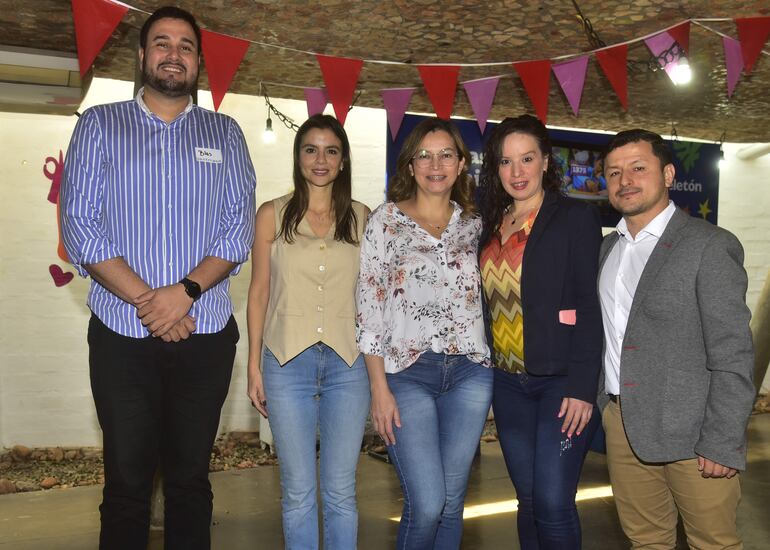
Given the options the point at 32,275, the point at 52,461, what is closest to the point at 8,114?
the point at 32,275

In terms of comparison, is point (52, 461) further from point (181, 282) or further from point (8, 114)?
point (181, 282)

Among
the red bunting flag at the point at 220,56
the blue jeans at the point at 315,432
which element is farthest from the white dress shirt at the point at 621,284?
the red bunting flag at the point at 220,56

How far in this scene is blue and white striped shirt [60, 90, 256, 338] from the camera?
216cm

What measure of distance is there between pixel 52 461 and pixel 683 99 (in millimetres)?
5486

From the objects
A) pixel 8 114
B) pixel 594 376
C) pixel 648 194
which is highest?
pixel 8 114

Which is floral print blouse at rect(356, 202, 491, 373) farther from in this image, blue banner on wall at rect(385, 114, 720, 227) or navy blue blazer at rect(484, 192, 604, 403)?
blue banner on wall at rect(385, 114, 720, 227)

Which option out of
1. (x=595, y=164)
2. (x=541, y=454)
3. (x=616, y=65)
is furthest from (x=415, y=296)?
(x=595, y=164)

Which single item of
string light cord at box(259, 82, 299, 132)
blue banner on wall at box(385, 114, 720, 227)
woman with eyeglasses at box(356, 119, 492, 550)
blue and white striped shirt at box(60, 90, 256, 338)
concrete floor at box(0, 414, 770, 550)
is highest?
string light cord at box(259, 82, 299, 132)

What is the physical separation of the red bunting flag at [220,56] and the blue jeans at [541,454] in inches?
90.0

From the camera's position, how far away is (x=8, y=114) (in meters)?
5.23

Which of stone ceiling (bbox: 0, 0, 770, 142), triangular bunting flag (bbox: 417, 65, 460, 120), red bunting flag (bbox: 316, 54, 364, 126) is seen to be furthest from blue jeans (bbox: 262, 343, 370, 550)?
triangular bunting flag (bbox: 417, 65, 460, 120)

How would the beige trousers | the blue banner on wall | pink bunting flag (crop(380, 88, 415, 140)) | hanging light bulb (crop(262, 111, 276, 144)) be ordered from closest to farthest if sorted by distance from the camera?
the beige trousers
pink bunting flag (crop(380, 88, 415, 140))
the blue banner on wall
hanging light bulb (crop(262, 111, 276, 144))

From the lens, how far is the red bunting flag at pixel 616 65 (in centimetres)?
423

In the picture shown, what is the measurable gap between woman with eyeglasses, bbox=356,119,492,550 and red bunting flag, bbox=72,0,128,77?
1.86m
